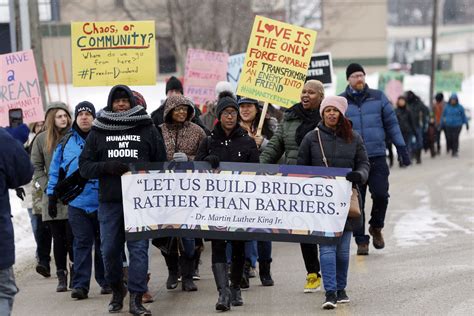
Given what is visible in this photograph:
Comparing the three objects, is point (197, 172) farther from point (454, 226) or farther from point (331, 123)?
point (454, 226)

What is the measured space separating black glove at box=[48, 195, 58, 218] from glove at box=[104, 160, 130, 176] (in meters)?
1.26

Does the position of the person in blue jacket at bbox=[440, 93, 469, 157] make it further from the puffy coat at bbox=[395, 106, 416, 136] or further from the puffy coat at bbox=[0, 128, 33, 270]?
the puffy coat at bbox=[0, 128, 33, 270]

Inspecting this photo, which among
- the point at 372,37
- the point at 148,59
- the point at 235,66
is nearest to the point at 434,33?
the point at 372,37

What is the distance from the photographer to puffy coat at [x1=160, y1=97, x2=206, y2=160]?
445 inches

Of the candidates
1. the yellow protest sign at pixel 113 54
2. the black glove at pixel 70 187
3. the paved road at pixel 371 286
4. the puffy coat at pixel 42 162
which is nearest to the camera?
the paved road at pixel 371 286

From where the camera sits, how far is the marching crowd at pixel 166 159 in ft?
32.8

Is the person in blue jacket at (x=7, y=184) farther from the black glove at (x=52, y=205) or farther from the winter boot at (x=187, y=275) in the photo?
the winter boot at (x=187, y=275)

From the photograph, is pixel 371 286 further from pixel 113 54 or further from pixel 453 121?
pixel 453 121

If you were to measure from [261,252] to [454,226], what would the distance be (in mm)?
5537

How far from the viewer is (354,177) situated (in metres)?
10.0

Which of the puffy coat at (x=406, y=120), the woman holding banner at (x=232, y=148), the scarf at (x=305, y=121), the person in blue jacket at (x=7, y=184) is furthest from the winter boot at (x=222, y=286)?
the puffy coat at (x=406, y=120)

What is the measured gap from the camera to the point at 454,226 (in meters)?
16.3

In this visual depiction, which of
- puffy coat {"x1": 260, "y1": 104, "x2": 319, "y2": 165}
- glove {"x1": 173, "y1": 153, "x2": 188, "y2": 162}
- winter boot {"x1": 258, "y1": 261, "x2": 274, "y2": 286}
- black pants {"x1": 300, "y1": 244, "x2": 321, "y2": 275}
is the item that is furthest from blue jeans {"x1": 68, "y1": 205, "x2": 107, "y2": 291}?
black pants {"x1": 300, "y1": 244, "x2": 321, "y2": 275}

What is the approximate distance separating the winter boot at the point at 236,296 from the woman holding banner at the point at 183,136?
99cm
